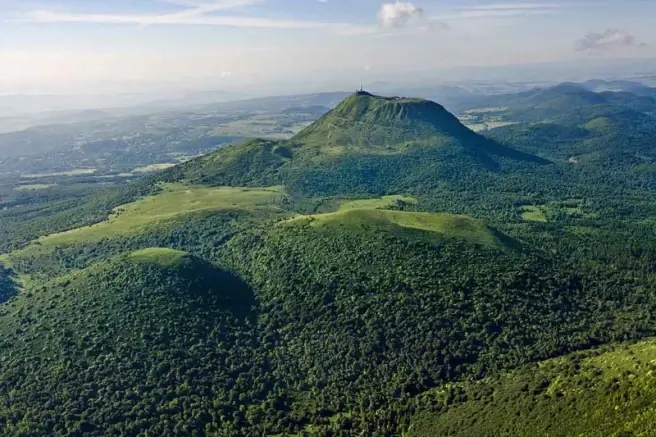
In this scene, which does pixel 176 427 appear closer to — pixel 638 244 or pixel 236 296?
pixel 236 296

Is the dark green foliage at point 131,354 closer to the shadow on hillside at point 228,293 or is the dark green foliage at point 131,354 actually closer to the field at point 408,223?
the shadow on hillside at point 228,293

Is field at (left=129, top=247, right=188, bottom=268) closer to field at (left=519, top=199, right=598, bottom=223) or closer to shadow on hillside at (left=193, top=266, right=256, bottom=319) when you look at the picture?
shadow on hillside at (left=193, top=266, right=256, bottom=319)

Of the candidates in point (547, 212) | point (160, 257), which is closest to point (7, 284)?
point (160, 257)

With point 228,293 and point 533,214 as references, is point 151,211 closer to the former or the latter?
point 228,293

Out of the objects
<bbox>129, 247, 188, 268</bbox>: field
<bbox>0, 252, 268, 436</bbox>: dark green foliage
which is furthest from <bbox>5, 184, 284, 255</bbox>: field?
<bbox>0, 252, 268, 436</bbox>: dark green foliage

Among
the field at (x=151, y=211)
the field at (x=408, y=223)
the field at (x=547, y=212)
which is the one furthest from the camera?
the field at (x=547, y=212)

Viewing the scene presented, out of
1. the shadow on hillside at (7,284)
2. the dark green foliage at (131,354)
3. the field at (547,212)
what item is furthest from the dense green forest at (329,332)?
the field at (547,212)

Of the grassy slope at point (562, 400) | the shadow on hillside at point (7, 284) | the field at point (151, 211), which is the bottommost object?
the grassy slope at point (562, 400)
